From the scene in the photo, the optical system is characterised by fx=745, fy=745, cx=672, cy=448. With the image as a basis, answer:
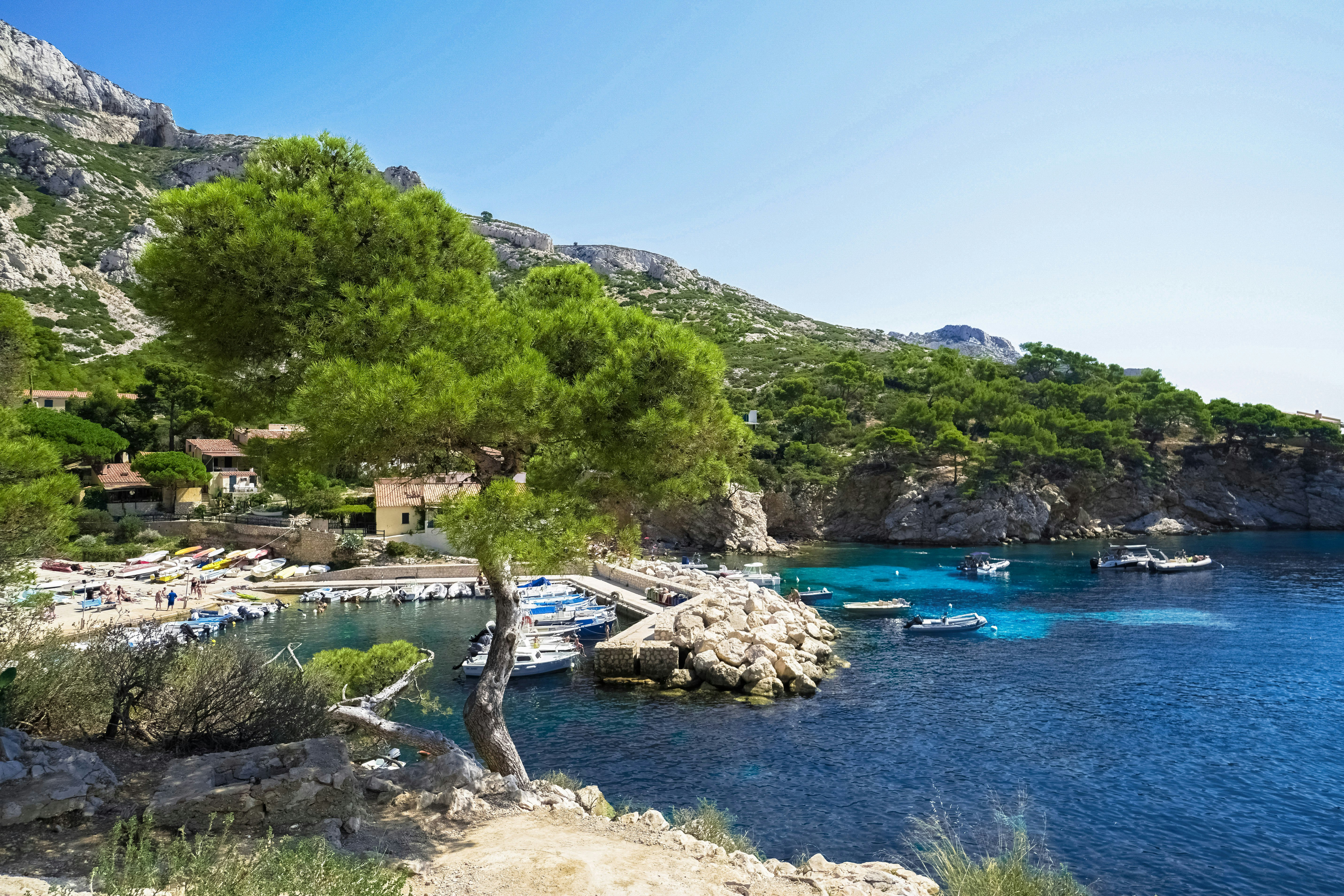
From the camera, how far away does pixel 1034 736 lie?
15.4 m

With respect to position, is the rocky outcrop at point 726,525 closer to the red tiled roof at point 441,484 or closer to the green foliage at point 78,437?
the green foliage at point 78,437

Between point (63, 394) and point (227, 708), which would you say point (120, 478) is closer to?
point (63, 394)

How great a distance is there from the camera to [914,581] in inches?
1391

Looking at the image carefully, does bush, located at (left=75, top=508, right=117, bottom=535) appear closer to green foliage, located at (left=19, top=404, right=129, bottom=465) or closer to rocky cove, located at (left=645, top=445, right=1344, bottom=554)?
green foliage, located at (left=19, top=404, right=129, bottom=465)

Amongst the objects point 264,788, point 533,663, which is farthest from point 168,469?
point 264,788

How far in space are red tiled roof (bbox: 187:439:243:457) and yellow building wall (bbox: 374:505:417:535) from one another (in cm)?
1121

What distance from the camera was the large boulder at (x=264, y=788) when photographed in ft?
19.4

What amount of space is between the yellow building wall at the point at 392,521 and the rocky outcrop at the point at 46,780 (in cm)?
3185

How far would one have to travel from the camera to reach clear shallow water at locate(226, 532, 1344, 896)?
36.5ft

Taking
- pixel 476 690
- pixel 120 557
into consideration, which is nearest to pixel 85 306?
pixel 120 557

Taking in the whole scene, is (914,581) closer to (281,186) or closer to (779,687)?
(779,687)

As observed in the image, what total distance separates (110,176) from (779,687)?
306 feet

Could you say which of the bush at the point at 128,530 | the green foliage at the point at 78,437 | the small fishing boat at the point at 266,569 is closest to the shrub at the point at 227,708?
the small fishing boat at the point at 266,569

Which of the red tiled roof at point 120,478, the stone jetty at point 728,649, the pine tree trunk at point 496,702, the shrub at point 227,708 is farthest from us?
the red tiled roof at point 120,478
